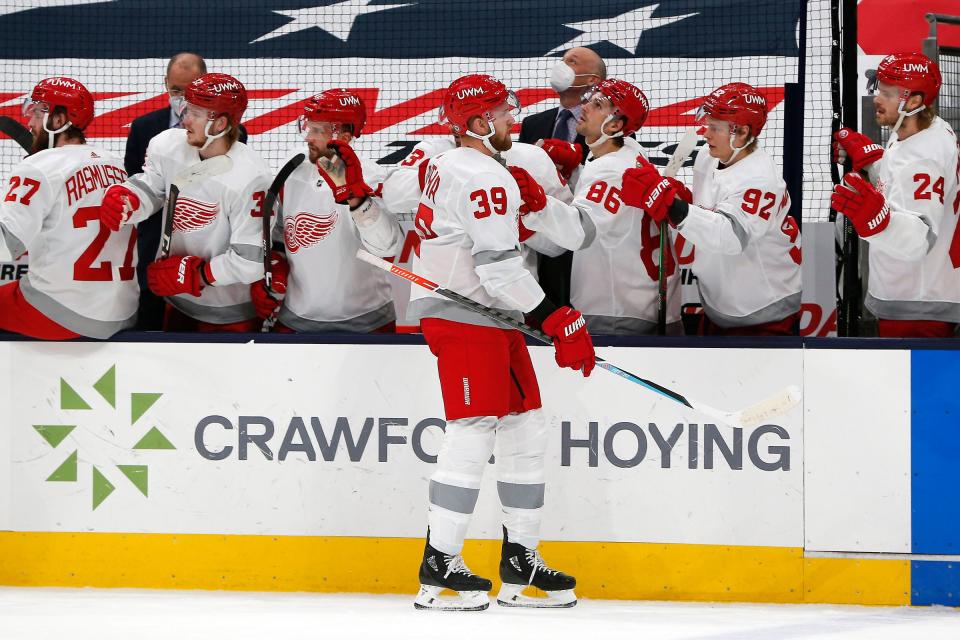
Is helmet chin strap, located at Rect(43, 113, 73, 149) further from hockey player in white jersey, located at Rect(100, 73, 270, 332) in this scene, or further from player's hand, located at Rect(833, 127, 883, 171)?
player's hand, located at Rect(833, 127, 883, 171)

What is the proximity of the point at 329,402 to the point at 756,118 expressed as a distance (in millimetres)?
1442

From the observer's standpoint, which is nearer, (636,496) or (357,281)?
(636,496)

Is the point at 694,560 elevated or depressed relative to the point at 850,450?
depressed

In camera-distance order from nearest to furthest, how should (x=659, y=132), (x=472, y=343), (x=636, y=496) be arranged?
1. (x=472, y=343)
2. (x=636, y=496)
3. (x=659, y=132)

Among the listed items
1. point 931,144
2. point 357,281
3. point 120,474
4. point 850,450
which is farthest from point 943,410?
point 120,474

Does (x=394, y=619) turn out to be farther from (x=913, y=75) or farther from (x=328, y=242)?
(x=913, y=75)

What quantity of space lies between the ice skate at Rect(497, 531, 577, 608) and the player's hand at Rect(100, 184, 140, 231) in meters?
1.40

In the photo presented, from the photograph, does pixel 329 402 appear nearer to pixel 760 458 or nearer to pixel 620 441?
pixel 620 441

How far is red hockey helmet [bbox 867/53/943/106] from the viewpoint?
3500 millimetres

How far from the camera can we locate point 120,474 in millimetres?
3596

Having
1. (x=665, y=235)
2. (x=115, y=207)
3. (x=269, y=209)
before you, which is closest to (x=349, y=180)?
(x=269, y=209)

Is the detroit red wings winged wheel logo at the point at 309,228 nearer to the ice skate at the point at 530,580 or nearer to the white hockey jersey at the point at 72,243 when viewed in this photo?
the white hockey jersey at the point at 72,243

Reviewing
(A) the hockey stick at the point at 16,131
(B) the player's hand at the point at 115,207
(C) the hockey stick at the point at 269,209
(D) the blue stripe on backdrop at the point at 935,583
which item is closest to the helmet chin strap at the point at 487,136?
(C) the hockey stick at the point at 269,209

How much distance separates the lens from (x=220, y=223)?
12.0ft
